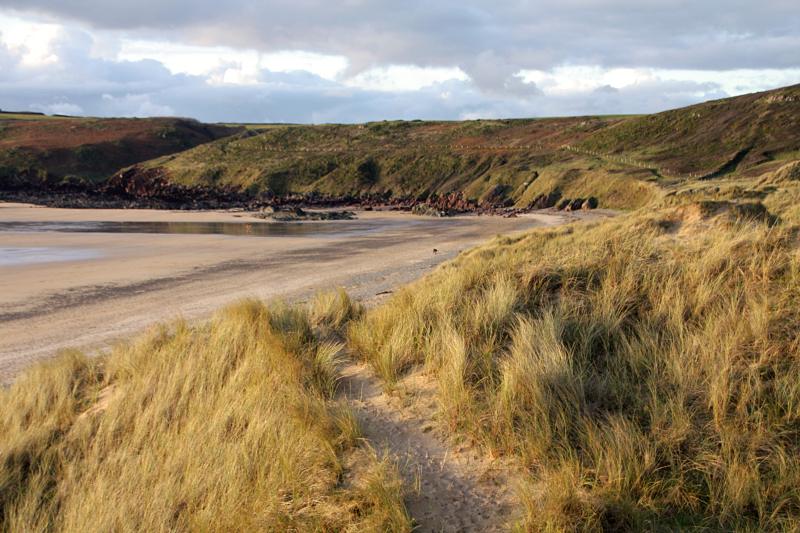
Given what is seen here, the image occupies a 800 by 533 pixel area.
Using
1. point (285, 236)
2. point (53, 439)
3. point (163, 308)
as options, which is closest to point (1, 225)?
point (285, 236)

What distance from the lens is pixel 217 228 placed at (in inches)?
1186

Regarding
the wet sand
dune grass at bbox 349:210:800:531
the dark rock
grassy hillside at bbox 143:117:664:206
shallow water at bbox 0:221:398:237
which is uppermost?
grassy hillside at bbox 143:117:664:206

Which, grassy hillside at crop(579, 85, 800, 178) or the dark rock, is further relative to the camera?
grassy hillside at crop(579, 85, 800, 178)

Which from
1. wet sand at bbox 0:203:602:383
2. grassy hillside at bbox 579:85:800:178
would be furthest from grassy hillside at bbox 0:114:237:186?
grassy hillside at bbox 579:85:800:178

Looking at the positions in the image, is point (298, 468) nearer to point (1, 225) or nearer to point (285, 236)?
point (285, 236)

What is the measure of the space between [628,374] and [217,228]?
91.7 feet

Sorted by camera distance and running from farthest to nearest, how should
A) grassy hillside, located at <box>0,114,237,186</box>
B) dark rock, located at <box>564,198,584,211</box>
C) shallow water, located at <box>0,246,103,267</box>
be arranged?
grassy hillside, located at <box>0,114,237,186</box>
dark rock, located at <box>564,198,584,211</box>
shallow water, located at <box>0,246,103,267</box>

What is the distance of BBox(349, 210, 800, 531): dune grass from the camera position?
3309 mm

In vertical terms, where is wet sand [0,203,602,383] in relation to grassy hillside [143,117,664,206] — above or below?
below

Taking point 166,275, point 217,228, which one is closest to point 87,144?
point 217,228

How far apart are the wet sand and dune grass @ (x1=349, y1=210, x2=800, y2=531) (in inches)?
178

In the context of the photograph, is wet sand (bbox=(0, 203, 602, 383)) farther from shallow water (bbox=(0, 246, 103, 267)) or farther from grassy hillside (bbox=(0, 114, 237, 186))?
grassy hillside (bbox=(0, 114, 237, 186))

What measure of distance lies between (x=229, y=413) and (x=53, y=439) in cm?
178

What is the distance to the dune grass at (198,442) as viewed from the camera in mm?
3531
